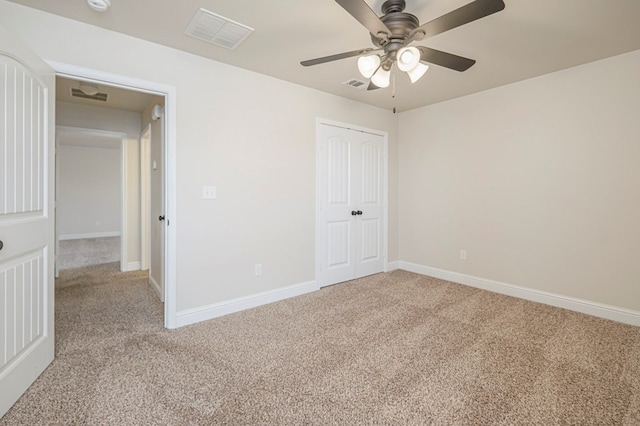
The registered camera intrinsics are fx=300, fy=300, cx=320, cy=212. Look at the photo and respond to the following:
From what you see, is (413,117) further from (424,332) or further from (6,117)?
(6,117)

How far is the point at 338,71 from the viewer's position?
10.1 feet

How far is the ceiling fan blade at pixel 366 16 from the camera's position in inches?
55.3

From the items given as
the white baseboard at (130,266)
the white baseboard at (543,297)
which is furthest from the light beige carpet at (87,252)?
the white baseboard at (543,297)

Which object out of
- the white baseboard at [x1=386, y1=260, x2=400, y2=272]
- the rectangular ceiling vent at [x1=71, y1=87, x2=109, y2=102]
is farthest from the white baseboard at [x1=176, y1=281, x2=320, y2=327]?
the rectangular ceiling vent at [x1=71, y1=87, x2=109, y2=102]

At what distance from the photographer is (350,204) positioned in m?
4.09

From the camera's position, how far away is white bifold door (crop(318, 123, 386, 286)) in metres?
3.81

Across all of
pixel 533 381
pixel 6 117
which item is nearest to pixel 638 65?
pixel 533 381

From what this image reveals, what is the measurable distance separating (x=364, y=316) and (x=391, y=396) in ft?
3.85

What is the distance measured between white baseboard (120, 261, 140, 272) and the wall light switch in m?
2.81

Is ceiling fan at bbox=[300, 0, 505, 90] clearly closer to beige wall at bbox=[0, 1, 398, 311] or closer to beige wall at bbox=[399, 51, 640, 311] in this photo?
beige wall at bbox=[0, 1, 398, 311]

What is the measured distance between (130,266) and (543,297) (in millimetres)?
5607

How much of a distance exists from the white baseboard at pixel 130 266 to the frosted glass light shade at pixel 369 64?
181 inches

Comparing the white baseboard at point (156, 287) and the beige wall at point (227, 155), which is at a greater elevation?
the beige wall at point (227, 155)

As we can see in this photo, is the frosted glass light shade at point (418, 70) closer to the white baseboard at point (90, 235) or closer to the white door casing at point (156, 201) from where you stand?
the white door casing at point (156, 201)
